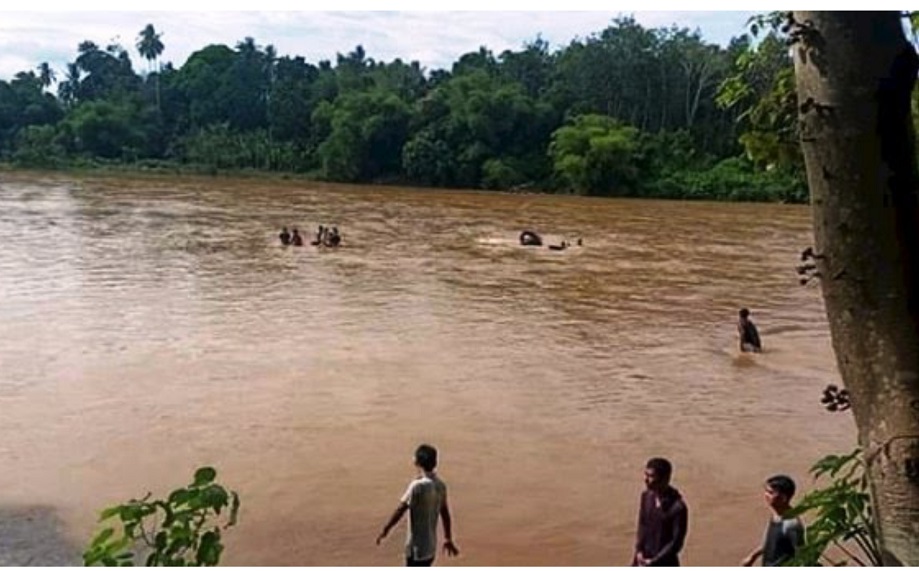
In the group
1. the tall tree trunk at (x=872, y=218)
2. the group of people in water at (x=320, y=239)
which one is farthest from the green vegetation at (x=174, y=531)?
the group of people in water at (x=320, y=239)

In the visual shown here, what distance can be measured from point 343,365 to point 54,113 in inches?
2742

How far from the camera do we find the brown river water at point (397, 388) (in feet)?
27.2

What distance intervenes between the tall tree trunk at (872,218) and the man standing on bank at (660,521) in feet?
9.10

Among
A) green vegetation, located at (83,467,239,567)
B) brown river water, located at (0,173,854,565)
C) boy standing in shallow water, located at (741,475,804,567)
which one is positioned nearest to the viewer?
green vegetation, located at (83,467,239,567)

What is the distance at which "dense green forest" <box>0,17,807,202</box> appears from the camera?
182ft

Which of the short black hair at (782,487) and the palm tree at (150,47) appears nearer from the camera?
the short black hair at (782,487)

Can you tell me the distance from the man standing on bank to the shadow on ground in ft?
12.5

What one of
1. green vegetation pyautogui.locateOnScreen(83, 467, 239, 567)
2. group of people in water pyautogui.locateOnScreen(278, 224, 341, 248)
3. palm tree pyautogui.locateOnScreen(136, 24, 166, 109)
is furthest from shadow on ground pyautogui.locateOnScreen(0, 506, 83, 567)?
palm tree pyautogui.locateOnScreen(136, 24, 166, 109)

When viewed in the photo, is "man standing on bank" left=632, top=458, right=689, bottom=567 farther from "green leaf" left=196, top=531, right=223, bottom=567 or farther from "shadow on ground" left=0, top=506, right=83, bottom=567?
"shadow on ground" left=0, top=506, right=83, bottom=567

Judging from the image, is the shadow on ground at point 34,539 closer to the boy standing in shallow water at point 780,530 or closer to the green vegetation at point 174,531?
the boy standing in shallow water at point 780,530

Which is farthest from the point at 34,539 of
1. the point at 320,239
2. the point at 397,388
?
the point at 320,239

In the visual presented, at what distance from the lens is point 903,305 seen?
→ 1.83 metres

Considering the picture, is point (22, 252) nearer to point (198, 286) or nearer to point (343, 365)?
point (198, 286)

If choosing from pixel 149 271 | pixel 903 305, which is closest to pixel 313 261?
pixel 149 271
